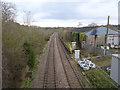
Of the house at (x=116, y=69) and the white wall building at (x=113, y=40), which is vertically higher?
the white wall building at (x=113, y=40)

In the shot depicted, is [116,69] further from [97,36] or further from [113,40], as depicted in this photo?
[113,40]

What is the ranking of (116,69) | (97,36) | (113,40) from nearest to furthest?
(116,69) → (97,36) → (113,40)

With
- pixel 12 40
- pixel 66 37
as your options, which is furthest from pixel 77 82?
pixel 66 37

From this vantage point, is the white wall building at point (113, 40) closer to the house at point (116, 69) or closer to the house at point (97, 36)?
the house at point (97, 36)

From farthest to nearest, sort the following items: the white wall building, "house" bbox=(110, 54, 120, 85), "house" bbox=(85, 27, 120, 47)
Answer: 1. the white wall building
2. "house" bbox=(85, 27, 120, 47)
3. "house" bbox=(110, 54, 120, 85)

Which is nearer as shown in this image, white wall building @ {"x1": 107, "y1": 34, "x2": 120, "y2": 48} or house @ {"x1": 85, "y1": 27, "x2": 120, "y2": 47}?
house @ {"x1": 85, "y1": 27, "x2": 120, "y2": 47}

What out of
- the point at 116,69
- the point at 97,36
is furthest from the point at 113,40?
the point at 116,69

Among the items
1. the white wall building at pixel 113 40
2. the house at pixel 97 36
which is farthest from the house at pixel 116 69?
the white wall building at pixel 113 40

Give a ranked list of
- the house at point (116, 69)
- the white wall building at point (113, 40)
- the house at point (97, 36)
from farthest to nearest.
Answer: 1. the white wall building at point (113, 40)
2. the house at point (97, 36)
3. the house at point (116, 69)

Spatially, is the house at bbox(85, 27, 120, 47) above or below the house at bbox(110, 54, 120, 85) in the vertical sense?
above

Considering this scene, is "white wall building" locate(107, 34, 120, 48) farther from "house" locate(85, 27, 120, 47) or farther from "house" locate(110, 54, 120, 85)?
"house" locate(110, 54, 120, 85)

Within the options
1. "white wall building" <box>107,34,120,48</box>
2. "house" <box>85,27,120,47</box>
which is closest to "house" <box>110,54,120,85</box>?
"house" <box>85,27,120,47</box>

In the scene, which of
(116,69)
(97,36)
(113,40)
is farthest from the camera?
(113,40)

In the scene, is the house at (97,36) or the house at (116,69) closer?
the house at (116,69)
